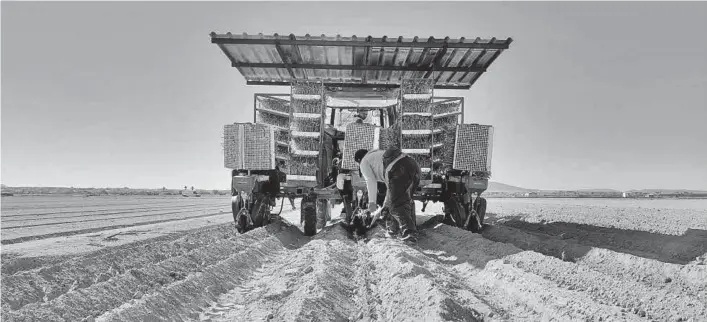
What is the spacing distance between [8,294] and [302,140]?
559cm

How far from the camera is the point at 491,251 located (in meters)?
5.71

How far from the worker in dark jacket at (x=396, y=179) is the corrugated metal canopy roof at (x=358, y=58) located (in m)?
2.64

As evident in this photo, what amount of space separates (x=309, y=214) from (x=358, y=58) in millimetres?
3488

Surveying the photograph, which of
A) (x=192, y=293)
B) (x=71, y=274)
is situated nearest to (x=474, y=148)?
(x=192, y=293)

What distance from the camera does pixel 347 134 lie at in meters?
8.26

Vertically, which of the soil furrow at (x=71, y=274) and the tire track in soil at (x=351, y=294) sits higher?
the tire track in soil at (x=351, y=294)

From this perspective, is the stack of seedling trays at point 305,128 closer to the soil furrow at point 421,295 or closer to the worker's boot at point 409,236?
the worker's boot at point 409,236

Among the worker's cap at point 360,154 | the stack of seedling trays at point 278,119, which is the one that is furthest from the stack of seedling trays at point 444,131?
the stack of seedling trays at point 278,119

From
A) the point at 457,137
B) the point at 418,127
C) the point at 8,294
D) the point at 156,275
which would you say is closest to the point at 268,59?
the point at 418,127

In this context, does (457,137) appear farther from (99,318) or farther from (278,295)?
(99,318)

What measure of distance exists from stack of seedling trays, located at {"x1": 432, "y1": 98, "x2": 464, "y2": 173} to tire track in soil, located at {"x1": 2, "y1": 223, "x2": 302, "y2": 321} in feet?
14.3

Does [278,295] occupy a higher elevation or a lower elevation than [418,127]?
lower

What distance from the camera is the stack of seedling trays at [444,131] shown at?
8.91 metres

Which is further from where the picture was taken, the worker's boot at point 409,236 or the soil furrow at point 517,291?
the worker's boot at point 409,236
